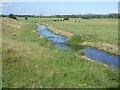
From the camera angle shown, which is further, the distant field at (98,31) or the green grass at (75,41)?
the distant field at (98,31)

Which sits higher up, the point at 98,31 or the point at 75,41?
the point at 98,31

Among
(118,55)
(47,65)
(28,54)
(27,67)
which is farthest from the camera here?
(118,55)

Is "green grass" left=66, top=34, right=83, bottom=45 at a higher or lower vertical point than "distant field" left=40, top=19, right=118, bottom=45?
lower

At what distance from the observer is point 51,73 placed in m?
8.66

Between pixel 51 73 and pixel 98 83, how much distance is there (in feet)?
8.26

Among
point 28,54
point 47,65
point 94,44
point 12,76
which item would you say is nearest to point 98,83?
point 47,65

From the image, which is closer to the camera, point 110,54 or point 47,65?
point 47,65

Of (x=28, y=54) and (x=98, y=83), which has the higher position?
(x=28, y=54)

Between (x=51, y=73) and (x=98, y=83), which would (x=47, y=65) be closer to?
(x=51, y=73)

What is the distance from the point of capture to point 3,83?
7395 mm

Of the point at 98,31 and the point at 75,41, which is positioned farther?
the point at 98,31

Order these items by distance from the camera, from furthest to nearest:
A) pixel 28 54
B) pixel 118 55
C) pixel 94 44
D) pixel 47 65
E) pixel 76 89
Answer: pixel 94 44 < pixel 118 55 < pixel 28 54 < pixel 47 65 < pixel 76 89

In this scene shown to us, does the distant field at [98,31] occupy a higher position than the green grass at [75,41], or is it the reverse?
the distant field at [98,31]

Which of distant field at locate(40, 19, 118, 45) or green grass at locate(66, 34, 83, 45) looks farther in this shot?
distant field at locate(40, 19, 118, 45)
